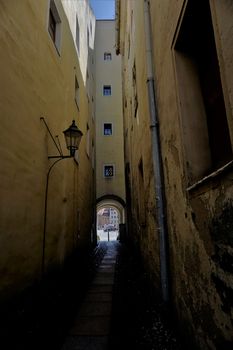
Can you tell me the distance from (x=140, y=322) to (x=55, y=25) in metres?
7.90

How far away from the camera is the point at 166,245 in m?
3.42

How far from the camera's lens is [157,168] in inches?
149

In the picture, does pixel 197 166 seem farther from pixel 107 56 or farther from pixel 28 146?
pixel 107 56

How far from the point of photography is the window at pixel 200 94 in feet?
7.18

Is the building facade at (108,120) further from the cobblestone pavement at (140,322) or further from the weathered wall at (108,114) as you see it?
the cobblestone pavement at (140,322)

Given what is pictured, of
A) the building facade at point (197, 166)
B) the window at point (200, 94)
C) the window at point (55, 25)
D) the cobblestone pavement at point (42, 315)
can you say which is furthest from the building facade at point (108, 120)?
the window at point (200, 94)

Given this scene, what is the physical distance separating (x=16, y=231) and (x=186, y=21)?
3.87m

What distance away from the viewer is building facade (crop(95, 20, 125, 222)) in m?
16.4

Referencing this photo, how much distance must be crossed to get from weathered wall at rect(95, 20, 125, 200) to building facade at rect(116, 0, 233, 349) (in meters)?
12.8

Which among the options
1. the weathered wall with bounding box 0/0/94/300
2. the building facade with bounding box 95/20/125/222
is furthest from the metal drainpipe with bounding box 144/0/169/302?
the building facade with bounding box 95/20/125/222

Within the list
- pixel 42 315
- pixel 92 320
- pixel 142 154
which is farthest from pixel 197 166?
pixel 142 154

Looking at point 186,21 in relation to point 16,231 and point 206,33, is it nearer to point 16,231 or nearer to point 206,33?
point 206,33

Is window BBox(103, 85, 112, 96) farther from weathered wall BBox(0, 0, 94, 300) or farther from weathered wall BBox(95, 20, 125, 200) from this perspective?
weathered wall BBox(0, 0, 94, 300)

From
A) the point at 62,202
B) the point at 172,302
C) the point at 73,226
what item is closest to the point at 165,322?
the point at 172,302
